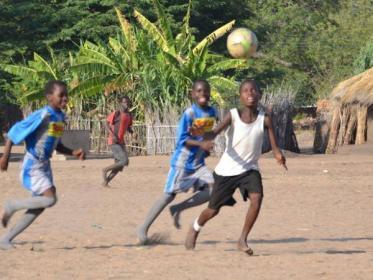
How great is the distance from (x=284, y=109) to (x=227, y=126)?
822 inches

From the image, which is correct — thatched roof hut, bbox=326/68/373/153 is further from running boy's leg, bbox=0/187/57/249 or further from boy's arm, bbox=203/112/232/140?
running boy's leg, bbox=0/187/57/249

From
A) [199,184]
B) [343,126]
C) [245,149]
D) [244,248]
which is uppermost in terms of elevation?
[245,149]

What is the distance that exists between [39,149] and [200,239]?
6.67 feet

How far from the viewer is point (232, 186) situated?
29.4 ft

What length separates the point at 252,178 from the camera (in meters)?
8.91

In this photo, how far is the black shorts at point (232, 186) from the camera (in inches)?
350

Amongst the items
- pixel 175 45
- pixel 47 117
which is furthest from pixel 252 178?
pixel 175 45

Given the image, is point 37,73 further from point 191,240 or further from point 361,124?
point 191,240

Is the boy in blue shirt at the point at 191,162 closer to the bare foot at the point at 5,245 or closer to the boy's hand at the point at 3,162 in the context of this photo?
the bare foot at the point at 5,245

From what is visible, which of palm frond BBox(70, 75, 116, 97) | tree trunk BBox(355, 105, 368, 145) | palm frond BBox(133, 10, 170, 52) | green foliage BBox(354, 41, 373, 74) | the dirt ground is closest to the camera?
the dirt ground

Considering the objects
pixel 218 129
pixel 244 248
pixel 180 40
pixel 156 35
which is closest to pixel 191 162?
pixel 218 129

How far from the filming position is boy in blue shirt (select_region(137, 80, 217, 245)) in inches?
375

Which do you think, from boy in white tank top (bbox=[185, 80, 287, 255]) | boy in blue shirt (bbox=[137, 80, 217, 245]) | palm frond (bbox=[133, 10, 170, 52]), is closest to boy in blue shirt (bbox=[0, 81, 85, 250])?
boy in blue shirt (bbox=[137, 80, 217, 245])

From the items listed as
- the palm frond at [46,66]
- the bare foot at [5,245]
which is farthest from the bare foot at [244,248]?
the palm frond at [46,66]
